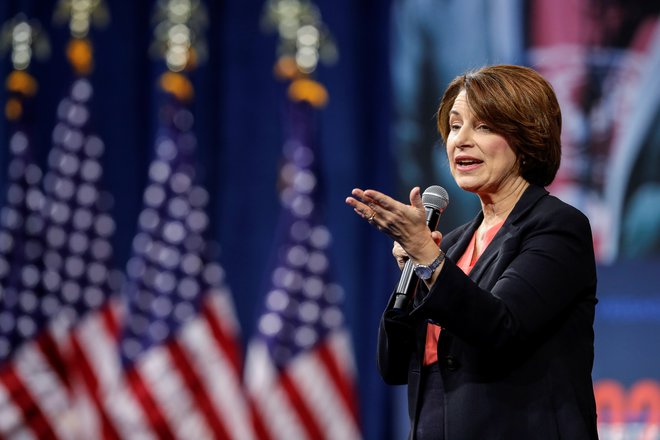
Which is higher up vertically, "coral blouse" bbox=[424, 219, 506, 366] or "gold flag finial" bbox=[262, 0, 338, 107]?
"gold flag finial" bbox=[262, 0, 338, 107]

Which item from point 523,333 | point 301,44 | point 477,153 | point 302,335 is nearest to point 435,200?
point 477,153

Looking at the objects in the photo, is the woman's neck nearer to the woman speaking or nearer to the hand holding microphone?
the woman speaking

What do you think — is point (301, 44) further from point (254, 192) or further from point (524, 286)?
point (524, 286)

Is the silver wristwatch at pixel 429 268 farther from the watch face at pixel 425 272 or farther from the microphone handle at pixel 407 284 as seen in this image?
the microphone handle at pixel 407 284

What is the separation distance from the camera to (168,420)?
163 inches

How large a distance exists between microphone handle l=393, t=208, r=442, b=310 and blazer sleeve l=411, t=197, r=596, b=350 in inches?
4.6

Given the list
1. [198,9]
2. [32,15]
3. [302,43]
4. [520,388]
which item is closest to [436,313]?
[520,388]

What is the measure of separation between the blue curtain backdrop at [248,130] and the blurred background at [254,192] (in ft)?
0.03

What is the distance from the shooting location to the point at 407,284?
1532 millimetres

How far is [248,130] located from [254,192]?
1.04 ft

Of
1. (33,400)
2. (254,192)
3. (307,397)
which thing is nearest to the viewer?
(307,397)

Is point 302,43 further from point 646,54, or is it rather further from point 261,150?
point 646,54

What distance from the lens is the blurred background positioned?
3.88 meters

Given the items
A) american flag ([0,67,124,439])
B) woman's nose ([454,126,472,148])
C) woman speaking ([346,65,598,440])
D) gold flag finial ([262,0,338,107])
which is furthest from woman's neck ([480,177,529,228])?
american flag ([0,67,124,439])
